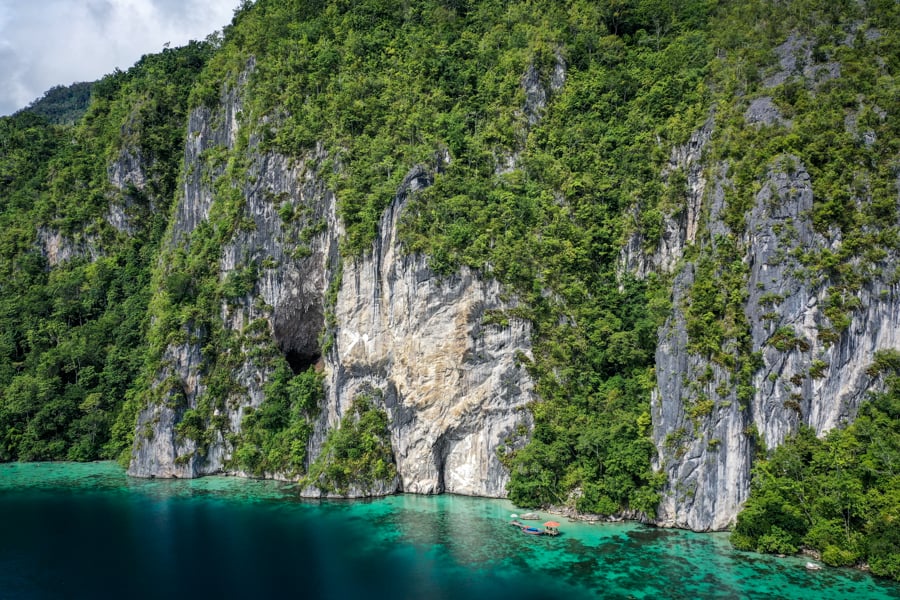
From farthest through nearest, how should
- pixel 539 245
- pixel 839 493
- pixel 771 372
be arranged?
pixel 539 245, pixel 771 372, pixel 839 493

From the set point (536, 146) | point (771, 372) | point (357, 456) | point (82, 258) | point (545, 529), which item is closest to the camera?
point (771, 372)

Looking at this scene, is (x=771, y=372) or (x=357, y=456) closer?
(x=771, y=372)

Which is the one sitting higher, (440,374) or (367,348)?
(367,348)

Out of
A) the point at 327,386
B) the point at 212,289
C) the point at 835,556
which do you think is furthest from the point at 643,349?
the point at 212,289

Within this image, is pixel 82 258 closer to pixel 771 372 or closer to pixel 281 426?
pixel 281 426

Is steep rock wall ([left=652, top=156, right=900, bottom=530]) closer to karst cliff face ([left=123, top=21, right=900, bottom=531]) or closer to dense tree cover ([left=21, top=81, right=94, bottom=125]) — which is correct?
karst cliff face ([left=123, top=21, right=900, bottom=531])

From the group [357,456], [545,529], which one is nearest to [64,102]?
[357,456]

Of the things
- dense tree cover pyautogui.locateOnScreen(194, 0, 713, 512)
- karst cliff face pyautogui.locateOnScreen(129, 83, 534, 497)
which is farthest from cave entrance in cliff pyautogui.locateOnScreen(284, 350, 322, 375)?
dense tree cover pyautogui.locateOnScreen(194, 0, 713, 512)
